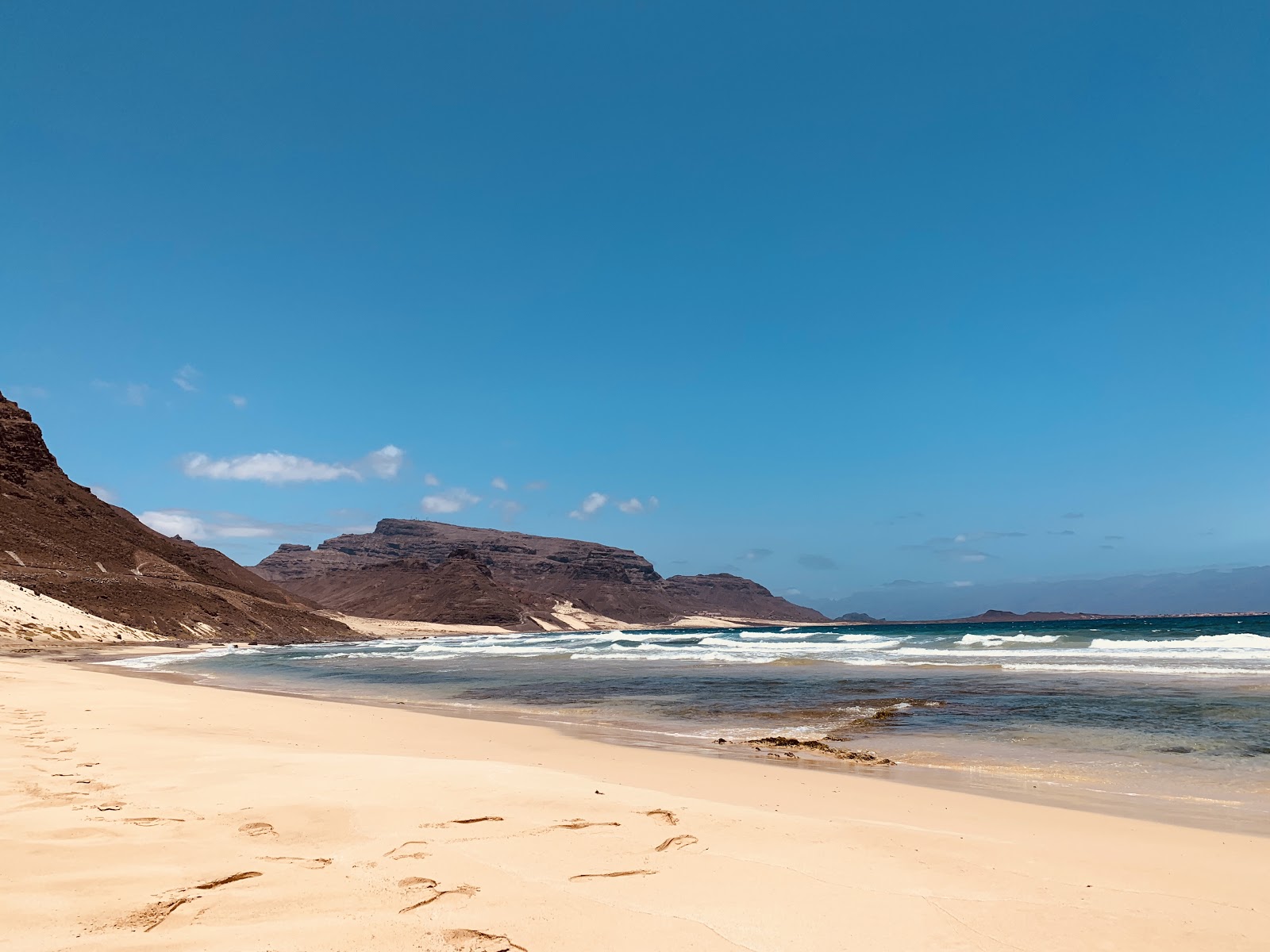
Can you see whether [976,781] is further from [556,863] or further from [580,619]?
[580,619]

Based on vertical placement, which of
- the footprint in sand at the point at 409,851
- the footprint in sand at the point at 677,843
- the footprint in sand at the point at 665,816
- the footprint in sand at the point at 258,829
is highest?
the footprint in sand at the point at 258,829

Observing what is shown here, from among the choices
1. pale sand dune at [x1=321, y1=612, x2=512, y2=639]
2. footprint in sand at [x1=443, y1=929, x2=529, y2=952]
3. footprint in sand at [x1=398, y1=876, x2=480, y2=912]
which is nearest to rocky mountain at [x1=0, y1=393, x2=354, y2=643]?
pale sand dune at [x1=321, y1=612, x2=512, y2=639]

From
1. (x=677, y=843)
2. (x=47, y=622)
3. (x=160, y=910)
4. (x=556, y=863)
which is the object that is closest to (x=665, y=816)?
(x=677, y=843)

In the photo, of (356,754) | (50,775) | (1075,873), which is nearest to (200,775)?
(50,775)

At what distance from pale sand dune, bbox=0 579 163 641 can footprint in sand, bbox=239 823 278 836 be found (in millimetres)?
39604

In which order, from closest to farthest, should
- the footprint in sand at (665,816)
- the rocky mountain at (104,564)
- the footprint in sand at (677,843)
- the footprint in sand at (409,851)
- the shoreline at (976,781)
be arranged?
the footprint in sand at (409,851) < the footprint in sand at (677,843) < the footprint in sand at (665,816) < the shoreline at (976,781) < the rocky mountain at (104,564)

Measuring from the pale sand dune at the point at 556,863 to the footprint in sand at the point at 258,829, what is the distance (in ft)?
0.06

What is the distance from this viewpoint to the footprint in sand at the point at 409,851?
391cm

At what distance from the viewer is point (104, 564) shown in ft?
187

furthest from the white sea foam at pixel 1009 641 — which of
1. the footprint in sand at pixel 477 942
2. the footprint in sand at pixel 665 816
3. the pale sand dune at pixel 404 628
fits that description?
the pale sand dune at pixel 404 628

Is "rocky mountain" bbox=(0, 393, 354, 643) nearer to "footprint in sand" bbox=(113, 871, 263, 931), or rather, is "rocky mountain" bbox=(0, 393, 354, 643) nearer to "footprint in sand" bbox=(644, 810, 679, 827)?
"footprint in sand" bbox=(113, 871, 263, 931)

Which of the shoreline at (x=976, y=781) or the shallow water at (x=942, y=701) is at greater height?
the shoreline at (x=976, y=781)

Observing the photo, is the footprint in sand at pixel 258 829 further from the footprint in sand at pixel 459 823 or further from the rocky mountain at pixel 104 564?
the rocky mountain at pixel 104 564

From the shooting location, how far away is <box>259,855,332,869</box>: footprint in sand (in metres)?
3.71
